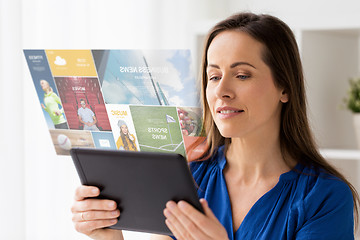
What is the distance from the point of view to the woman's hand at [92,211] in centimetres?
119

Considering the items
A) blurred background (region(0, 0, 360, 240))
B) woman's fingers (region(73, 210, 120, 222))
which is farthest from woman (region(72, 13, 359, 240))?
blurred background (region(0, 0, 360, 240))

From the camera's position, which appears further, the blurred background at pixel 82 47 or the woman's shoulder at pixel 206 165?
the blurred background at pixel 82 47

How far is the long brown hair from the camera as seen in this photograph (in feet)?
4.19

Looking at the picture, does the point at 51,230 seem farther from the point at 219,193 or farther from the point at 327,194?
the point at 327,194

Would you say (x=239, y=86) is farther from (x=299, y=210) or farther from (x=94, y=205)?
(x=94, y=205)

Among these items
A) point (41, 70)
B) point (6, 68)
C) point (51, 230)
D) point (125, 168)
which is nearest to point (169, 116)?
point (125, 168)

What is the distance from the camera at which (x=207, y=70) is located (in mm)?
1305

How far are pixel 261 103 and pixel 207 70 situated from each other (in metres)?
0.15

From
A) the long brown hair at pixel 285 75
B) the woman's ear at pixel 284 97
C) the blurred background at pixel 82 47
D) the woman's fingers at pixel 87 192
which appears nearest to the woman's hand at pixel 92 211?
the woman's fingers at pixel 87 192

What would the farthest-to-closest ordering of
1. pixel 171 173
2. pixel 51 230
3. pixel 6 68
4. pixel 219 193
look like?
pixel 51 230, pixel 6 68, pixel 219 193, pixel 171 173

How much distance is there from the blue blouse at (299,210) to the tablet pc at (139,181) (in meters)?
0.26

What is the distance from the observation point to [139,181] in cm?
113

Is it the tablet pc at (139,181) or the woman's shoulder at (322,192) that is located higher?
the tablet pc at (139,181)

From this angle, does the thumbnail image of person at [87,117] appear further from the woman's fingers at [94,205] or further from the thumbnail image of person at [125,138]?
the woman's fingers at [94,205]
